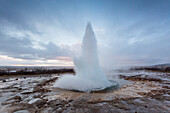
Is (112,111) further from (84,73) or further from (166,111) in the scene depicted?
(84,73)

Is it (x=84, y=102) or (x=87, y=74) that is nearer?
(x=84, y=102)

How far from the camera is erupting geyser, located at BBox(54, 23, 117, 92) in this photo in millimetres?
13273

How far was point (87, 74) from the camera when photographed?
1545 cm

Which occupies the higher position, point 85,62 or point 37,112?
point 85,62

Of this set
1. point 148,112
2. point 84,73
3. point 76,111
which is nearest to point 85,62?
point 84,73

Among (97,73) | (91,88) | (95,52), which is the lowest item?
(91,88)

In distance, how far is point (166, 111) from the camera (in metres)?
6.13

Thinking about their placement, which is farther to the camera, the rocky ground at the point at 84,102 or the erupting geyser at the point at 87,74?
the erupting geyser at the point at 87,74

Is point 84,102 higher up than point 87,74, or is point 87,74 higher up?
point 87,74

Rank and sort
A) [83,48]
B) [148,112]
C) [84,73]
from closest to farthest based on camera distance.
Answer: [148,112], [84,73], [83,48]

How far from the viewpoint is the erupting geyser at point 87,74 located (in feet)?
43.5

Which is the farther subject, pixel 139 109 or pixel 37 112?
pixel 139 109

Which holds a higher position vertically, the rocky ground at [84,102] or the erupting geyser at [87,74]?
the erupting geyser at [87,74]

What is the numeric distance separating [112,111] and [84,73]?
9889 mm
